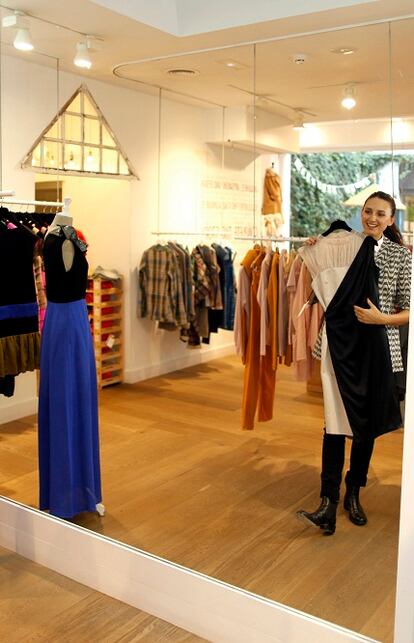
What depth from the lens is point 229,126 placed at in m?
4.36

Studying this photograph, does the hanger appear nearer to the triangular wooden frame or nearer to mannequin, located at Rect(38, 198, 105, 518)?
mannequin, located at Rect(38, 198, 105, 518)

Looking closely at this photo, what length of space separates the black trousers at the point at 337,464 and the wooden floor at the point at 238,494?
131mm

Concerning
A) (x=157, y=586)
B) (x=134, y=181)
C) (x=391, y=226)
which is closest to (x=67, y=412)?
(x=157, y=586)

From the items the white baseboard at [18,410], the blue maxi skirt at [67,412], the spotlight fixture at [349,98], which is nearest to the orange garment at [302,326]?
the spotlight fixture at [349,98]

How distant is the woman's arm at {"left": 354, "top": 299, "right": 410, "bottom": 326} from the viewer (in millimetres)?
2609

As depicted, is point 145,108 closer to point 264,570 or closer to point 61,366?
point 61,366

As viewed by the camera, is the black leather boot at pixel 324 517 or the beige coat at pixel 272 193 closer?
the black leather boot at pixel 324 517

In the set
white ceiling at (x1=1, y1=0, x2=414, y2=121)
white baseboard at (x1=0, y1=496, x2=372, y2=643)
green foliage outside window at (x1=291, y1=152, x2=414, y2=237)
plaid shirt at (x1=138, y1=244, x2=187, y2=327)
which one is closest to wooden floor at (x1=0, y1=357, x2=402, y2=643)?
white baseboard at (x1=0, y1=496, x2=372, y2=643)

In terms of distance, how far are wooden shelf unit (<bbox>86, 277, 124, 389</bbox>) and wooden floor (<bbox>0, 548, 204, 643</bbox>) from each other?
67.7 inches

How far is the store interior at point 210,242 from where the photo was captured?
2756 mm

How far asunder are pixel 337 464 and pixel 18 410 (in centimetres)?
165

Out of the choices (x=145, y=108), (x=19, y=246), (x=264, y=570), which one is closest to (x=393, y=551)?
(x=264, y=570)

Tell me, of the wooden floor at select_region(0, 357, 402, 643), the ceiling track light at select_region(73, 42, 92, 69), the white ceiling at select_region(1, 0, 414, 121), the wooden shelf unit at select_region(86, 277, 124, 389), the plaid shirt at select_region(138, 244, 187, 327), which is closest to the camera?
the wooden floor at select_region(0, 357, 402, 643)

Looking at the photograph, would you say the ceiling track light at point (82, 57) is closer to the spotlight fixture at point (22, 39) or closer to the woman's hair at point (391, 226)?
the spotlight fixture at point (22, 39)
